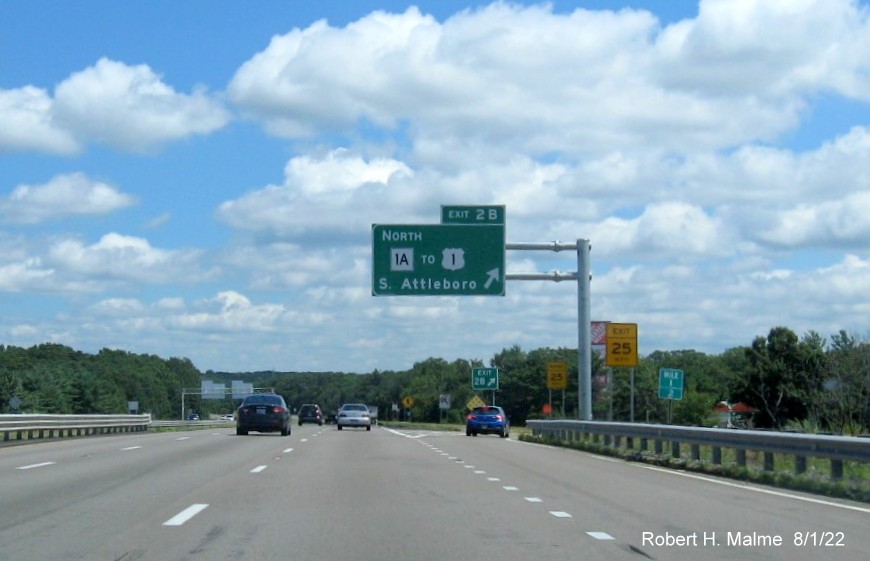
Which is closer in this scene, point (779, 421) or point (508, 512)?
point (508, 512)

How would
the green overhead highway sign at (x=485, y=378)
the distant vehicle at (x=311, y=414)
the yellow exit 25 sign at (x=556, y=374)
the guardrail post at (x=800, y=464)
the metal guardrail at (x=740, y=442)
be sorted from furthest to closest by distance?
the green overhead highway sign at (x=485, y=378), the distant vehicle at (x=311, y=414), the yellow exit 25 sign at (x=556, y=374), the guardrail post at (x=800, y=464), the metal guardrail at (x=740, y=442)

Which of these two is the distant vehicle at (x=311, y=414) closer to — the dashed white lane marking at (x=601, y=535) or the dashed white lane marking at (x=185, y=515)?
the dashed white lane marking at (x=185, y=515)

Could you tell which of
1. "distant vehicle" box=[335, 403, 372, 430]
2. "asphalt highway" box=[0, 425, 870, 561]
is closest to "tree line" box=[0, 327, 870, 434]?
"distant vehicle" box=[335, 403, 372, 430]

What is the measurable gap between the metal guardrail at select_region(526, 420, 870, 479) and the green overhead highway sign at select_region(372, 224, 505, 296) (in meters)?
5.30

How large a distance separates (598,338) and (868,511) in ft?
76.5

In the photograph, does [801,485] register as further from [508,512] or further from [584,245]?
[584,245]

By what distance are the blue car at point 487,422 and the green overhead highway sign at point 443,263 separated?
626 inches

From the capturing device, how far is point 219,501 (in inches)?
609

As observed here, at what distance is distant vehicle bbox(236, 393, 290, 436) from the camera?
42.0m

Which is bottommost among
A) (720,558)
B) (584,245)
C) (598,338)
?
(720,558)

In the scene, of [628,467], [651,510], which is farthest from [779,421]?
[651,510]

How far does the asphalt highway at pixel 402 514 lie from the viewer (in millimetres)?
10953

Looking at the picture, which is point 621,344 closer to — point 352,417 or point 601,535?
point 601,535

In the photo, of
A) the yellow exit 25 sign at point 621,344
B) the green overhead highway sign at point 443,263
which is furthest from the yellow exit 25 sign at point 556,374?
the yellow exit 25 sign at point 621,344
